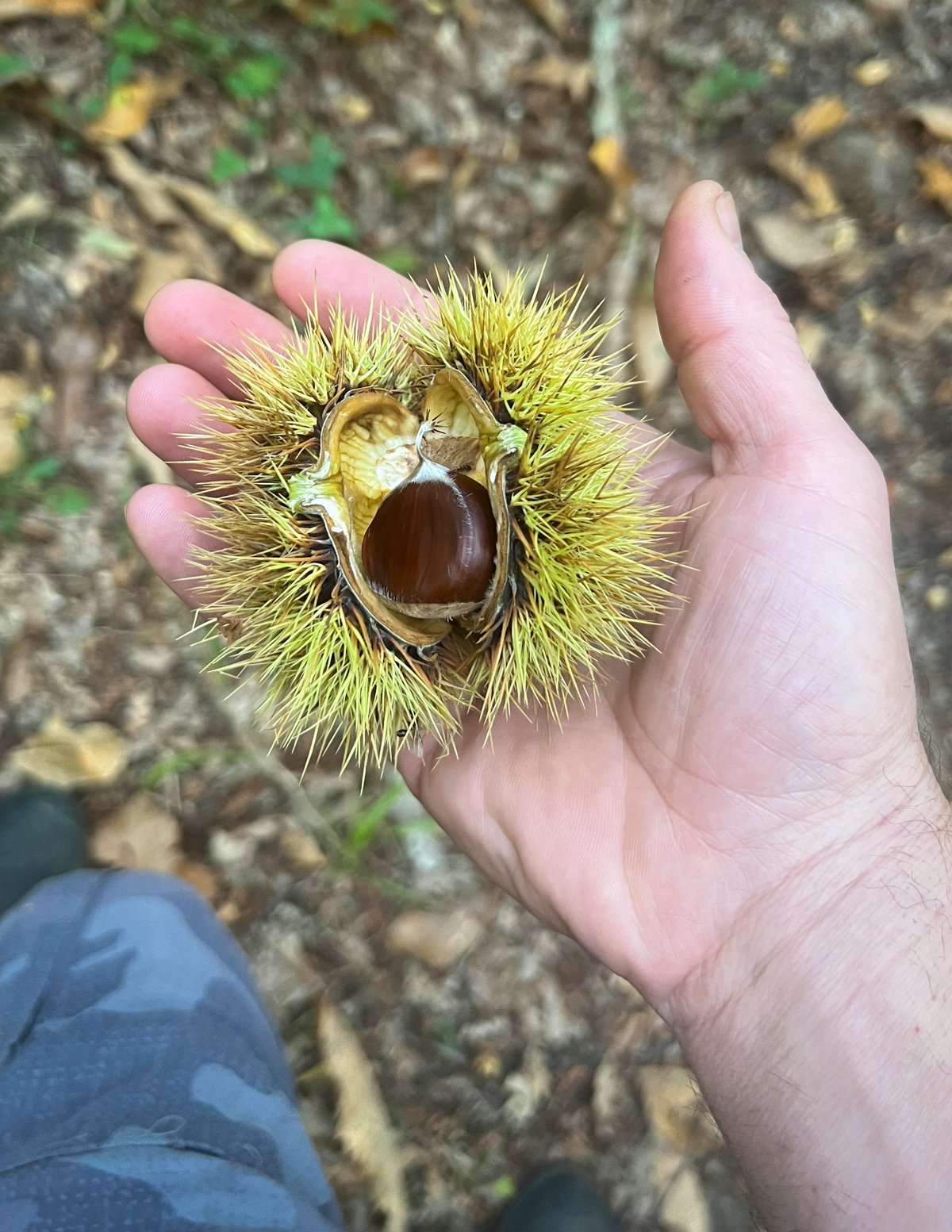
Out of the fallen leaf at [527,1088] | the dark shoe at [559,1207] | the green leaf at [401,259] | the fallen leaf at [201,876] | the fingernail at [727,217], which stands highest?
the fingernail at [727,217]

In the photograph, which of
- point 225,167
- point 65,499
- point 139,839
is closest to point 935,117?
point 225,167

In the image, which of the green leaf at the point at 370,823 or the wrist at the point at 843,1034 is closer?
the wrist at the point at 843,1034

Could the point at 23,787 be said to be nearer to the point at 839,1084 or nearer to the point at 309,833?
the point at 309,833

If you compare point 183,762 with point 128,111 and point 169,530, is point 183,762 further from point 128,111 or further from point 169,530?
point 128,111

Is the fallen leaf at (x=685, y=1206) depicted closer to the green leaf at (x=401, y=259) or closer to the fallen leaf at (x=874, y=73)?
the green leaf at (x=401, y=259)

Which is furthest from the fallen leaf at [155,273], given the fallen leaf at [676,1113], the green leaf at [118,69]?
the fallen leaf at [676,1113]

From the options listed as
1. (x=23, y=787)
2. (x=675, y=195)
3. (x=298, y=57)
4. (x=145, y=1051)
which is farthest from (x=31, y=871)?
(x=675, y=195)
